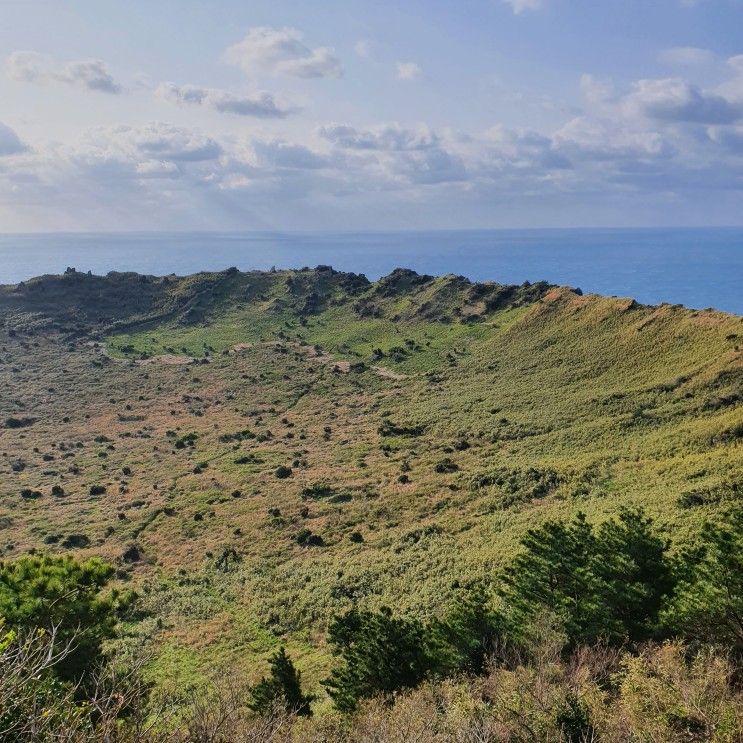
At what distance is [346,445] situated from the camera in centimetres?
7525

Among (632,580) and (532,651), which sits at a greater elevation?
(632,580)

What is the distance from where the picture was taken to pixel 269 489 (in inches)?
2502

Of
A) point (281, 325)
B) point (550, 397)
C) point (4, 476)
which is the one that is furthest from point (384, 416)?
point (281, 325)

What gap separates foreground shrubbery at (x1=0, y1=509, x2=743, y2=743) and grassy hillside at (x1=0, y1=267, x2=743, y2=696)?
9586mm

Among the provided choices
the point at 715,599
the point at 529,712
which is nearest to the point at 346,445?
the point at 715,599

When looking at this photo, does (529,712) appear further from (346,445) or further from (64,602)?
(346,445)

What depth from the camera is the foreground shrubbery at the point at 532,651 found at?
16234 mm

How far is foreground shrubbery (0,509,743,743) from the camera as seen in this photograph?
639 inches

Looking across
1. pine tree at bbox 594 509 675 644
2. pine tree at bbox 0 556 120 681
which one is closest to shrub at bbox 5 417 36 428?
pine tree at bbox 0 556 120 681

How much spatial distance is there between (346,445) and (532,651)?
53369mm

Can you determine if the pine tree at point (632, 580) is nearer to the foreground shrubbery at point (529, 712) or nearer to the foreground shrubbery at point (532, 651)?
the foreground shrubbery at point (532, 651)

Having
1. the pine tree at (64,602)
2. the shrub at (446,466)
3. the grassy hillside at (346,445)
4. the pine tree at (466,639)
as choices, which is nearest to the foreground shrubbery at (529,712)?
the pine tree at (466,639)

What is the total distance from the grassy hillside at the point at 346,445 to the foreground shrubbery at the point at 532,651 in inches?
377

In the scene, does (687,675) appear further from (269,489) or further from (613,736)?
(269,489)
